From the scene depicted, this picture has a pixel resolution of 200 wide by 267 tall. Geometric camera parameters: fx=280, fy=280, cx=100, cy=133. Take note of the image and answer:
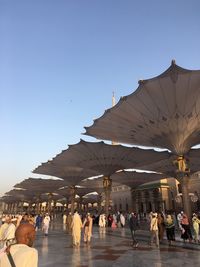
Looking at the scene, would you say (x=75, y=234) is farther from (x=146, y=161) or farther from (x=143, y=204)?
(x=143, y=204)

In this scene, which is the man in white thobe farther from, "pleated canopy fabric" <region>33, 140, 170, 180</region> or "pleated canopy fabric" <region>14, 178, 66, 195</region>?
"pleated canopy fabric" <region>14, 178, 66, 195</region>

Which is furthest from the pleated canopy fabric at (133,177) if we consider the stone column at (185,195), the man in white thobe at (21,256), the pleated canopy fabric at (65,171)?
the man in white thobe at (21,256)

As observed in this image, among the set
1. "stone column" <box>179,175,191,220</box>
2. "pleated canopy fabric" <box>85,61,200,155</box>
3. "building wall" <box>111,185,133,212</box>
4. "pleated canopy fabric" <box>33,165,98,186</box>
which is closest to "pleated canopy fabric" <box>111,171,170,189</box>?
"pleated canopy fabric" <box>33,165,98,186</box>

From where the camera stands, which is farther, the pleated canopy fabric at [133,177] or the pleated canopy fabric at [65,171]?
the pleated canopy fabric at [133,177]

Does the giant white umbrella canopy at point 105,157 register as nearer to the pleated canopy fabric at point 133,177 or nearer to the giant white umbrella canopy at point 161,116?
the giant white umbrella canopy at point 161,116

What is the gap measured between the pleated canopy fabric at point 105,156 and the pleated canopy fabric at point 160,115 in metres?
3.58

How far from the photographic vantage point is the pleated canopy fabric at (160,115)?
16.8 m

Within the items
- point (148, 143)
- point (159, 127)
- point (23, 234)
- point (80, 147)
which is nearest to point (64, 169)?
point (80, 147)

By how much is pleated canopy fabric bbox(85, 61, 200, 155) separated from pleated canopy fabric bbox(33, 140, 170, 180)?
3.58m

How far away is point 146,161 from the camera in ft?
102

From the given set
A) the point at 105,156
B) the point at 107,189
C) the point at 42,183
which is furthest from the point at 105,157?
the point at 42,183

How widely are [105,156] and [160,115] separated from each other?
37.6 feet

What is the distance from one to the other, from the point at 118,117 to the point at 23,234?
1821cm

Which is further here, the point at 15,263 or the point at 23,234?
the point at 23,234
